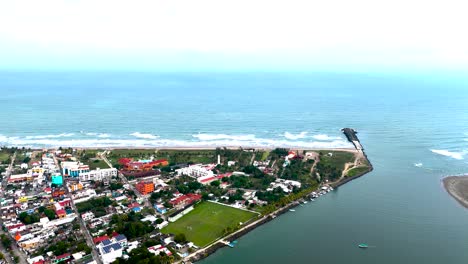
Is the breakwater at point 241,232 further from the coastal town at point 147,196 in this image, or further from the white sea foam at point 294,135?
the white sea foam at point 294,135

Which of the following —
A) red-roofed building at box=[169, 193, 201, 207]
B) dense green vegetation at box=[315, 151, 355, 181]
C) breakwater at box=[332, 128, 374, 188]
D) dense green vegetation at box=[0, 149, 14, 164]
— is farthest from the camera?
dense green vegetation at box=[0, 149, 14, 164]

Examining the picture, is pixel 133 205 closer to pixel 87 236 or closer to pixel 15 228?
pixel 87 236

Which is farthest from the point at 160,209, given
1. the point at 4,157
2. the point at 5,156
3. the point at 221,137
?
the point at 221,137

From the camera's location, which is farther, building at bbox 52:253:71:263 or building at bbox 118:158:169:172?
building at bbox 118:158:169:172

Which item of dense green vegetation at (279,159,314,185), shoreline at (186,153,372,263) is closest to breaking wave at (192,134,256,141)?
dense green vegetation at (279,159,314,185)

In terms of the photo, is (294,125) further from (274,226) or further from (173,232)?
(173,232)

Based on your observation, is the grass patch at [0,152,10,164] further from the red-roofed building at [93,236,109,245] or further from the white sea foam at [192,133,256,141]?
the white sea foam at [192,133,256,141]
